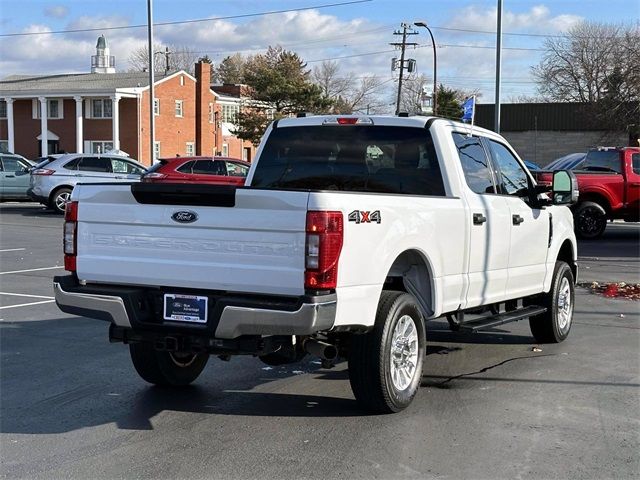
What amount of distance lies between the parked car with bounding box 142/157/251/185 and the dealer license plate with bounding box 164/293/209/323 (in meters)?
16.2

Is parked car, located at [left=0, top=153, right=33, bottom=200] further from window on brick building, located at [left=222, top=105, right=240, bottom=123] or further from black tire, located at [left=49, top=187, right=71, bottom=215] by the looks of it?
window on brick building, located at [left=222, top=105, right=240, bottom=123]

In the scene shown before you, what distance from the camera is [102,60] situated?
68312mm

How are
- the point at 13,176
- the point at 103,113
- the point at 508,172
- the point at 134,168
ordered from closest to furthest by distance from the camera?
the point at 508,172
the point at 134,168
the point at 13,176
the point at 103,113

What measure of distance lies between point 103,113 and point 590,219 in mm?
43578

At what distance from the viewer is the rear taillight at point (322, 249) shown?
505cm

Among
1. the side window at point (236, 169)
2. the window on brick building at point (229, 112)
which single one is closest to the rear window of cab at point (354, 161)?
the side window at point (236, 169)

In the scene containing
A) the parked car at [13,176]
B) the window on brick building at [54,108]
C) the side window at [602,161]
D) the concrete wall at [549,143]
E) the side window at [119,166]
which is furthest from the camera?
the window on brick building at [54,108]

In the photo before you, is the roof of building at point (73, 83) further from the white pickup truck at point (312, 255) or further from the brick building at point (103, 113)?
the white pickup truck at point (312, 255)

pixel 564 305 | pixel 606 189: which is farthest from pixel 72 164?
pixel 564 305

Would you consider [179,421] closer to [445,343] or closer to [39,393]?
[39,393]

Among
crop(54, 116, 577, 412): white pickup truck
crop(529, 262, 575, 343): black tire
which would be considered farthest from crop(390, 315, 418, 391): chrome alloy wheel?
crop(529, 262, 575, 343): black tire

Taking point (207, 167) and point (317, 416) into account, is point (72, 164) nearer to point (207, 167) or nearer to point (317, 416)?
point (207, 167)

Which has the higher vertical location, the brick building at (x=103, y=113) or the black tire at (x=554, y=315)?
the brick building at (x=103, y=113)

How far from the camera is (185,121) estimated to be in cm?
6162
